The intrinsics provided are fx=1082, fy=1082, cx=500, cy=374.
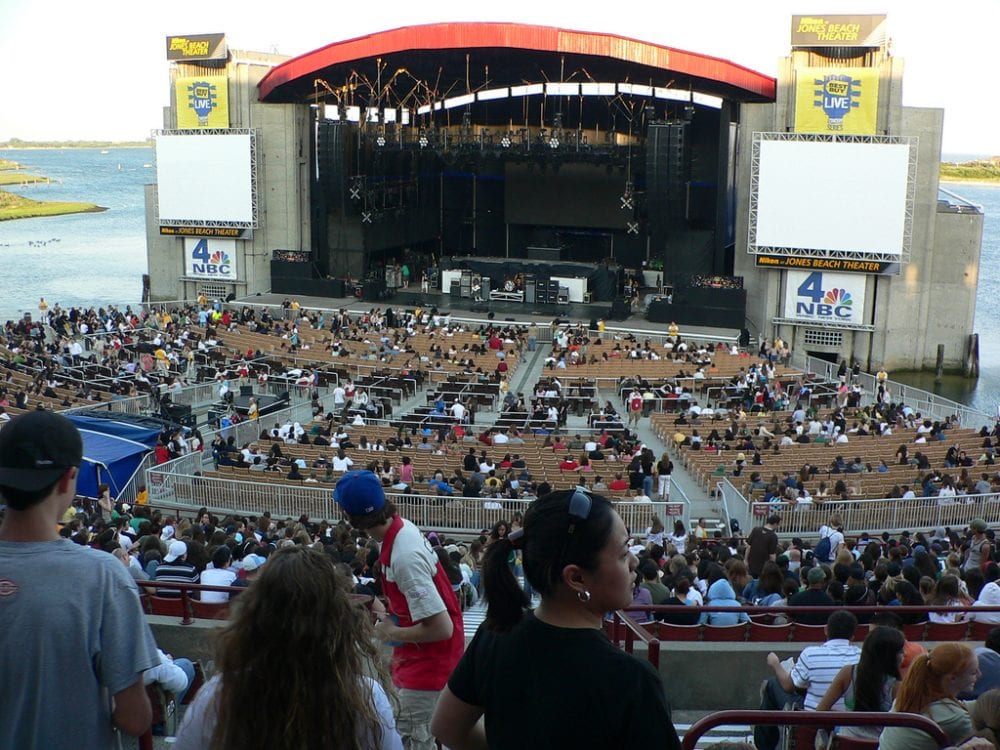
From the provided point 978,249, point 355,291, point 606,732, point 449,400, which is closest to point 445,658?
point 606,732

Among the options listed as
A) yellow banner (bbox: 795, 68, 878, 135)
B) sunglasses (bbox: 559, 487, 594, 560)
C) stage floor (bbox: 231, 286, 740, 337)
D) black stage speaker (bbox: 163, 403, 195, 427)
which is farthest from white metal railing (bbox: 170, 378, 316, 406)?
sunglasses (bbox: 559, 487, 594, 560)

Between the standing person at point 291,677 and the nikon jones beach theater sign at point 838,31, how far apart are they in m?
34.8

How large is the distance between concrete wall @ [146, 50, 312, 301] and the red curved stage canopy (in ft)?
3.57

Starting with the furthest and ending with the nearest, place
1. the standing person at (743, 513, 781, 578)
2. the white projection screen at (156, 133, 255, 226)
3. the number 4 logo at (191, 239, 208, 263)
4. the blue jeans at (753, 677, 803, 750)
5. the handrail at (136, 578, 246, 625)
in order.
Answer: the number 4 logo at (191, 239, 208, 263)
the white projection screen at (156, 133, 255, 226)
the standing person at (743, 513, 781, 578)
the handrail at (136, 578, 246, 625)
the blue jeans at (753, 677, 803, 750)

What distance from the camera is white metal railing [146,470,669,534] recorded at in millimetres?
15406

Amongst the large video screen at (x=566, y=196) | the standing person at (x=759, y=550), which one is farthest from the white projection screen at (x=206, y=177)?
the standing person at (x=759, y=550)

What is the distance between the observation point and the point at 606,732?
262 cm

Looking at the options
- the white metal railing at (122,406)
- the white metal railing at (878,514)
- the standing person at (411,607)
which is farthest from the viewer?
the white metal railing at (122,406)

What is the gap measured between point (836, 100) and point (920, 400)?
38.5 feet

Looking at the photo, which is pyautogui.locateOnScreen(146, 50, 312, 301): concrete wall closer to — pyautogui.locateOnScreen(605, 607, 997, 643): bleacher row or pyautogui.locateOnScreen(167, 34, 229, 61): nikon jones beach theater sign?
pyautogui.locateOnScreen(167, 34, 229, 61): nikon jones beach theater sign

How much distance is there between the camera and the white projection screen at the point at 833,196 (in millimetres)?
33875

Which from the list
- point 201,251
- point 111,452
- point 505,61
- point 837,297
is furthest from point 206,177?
point 111,452

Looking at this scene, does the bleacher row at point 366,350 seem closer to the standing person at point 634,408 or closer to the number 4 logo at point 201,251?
the standing person at point 634,408

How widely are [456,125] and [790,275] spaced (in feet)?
61.7
